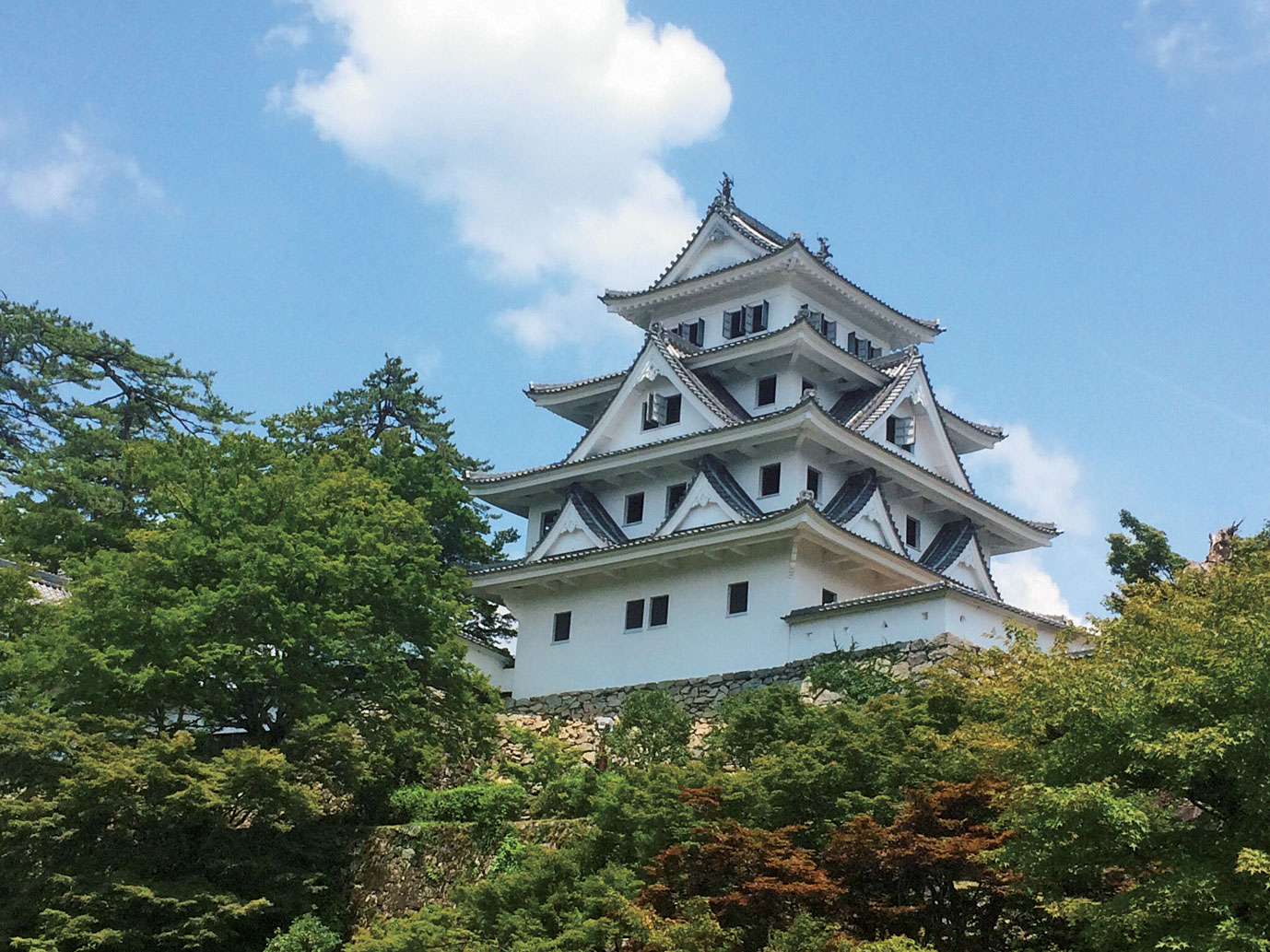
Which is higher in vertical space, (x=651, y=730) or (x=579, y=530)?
(x=579, y=530)

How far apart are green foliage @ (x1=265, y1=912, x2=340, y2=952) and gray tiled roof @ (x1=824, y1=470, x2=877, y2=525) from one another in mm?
14338

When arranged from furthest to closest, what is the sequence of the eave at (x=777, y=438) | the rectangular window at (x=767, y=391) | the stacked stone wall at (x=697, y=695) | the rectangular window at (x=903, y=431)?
the rectangular window at (x=903, y=431) < the rectangular window at (x=767, y=391) < the eave at (x=777, y=438) < the stacked stone wall at (x=697, y=695)

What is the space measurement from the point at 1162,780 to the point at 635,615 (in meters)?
19.6

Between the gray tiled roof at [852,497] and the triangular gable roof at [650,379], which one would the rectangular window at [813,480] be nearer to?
the gray tiled roof at [852,497]

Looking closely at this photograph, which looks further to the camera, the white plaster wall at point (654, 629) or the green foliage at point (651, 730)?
the white plaster wall at point (654, 629)

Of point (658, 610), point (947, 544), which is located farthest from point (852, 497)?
point (658, 610)

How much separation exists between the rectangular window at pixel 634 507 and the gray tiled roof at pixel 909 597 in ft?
21.6

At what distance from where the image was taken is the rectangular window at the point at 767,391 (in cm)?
3588

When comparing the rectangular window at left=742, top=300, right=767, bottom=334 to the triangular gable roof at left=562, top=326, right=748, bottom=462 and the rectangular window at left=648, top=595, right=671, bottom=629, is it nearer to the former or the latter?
the triangular gable roof at left=562, top=326, right=748, bottom=462

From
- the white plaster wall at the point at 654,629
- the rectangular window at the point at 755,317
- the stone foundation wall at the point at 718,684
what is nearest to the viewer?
the stone foundation wall at the point at 718,684

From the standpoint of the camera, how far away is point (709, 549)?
31.4 m

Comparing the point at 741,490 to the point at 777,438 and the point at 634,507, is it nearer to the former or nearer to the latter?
A: the point at 777,438

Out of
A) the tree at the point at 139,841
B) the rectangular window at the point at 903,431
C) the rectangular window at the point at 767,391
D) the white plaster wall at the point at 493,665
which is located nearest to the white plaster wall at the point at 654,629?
the white plaster wall at the point at 493,665

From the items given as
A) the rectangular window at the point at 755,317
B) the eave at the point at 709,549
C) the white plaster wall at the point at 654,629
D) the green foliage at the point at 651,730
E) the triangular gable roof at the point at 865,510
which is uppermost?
the rectangular window at the point at 755,317
